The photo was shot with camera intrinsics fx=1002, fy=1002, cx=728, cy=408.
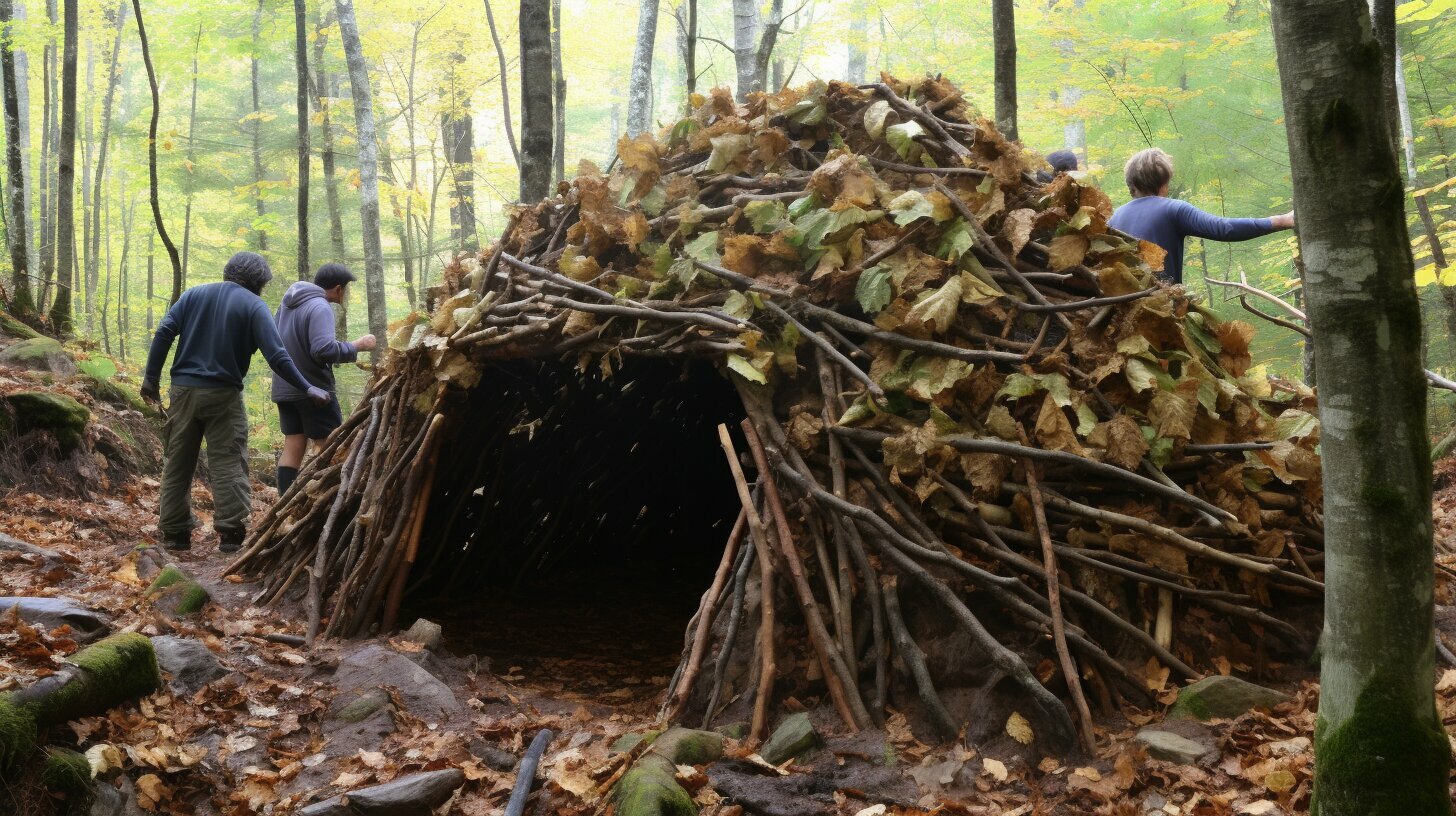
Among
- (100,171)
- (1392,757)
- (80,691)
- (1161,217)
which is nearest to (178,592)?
(80,691)

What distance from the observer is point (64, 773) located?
2834 mm

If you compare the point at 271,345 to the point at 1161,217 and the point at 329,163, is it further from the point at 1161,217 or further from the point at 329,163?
the point at 329,163

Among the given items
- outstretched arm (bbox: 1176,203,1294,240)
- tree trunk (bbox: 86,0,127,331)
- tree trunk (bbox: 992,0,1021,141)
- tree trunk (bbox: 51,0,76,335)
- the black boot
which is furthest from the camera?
tree trunk (bbox: 86,0,127,331)

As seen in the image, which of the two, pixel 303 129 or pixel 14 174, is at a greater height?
pixel 303 129

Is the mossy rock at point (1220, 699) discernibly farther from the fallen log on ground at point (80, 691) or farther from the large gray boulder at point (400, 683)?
the fallen log on ground at point (80, 691)

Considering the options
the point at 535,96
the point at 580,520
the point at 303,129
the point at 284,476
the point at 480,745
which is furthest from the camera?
the point at 303,129

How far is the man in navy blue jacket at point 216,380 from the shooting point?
611 centimetres

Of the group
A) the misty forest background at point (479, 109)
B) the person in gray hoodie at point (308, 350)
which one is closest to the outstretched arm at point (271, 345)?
the person in gray hoodie at point (308, 350)

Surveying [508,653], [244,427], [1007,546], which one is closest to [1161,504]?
[1007,546]

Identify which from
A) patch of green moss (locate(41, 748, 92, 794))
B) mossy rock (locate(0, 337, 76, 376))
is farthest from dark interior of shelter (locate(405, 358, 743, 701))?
mossy rock (locate(0, 337, 76, 376))

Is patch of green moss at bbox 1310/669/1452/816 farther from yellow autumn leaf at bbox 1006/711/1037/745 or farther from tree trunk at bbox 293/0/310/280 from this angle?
tree trunk at bbox 293/0/310/280

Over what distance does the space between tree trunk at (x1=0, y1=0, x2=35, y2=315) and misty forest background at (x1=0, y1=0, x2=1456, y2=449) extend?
2.75 ft

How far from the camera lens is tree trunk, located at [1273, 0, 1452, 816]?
196 centimetres

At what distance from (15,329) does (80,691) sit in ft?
26.6
